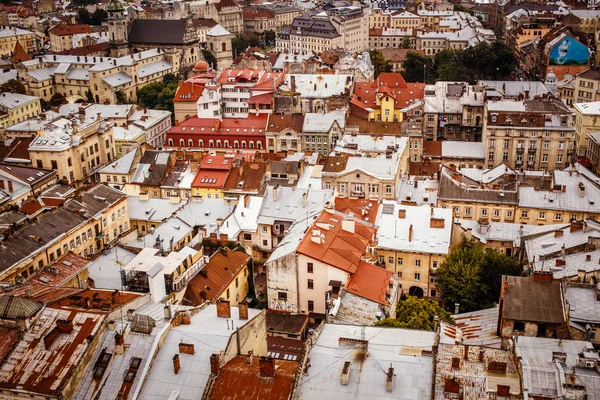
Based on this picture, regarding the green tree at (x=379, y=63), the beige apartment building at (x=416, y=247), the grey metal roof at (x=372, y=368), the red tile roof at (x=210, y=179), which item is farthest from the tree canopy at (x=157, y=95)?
the grey metal roof at (x=372, y=368)

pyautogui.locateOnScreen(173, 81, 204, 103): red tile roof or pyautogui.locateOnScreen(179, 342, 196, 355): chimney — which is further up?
pyautogui.locateOnScreen(179, 342, 196, 355): chimney

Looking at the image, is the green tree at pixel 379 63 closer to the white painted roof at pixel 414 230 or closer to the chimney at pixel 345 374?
the white painted roof at pixel 414 230

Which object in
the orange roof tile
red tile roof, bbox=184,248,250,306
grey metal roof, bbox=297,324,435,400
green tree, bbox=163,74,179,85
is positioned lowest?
green tree, bbox=163,74,179,85

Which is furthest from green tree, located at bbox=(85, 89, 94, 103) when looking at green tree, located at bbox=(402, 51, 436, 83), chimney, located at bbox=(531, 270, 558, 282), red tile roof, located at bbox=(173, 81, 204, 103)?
chimney, located at bbox=(531, 270, 558, 282)

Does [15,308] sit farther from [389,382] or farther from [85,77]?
[85,77]

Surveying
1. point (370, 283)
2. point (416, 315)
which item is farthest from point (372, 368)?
point (370, 283)

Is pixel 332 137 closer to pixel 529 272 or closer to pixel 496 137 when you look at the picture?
pixel 496 137

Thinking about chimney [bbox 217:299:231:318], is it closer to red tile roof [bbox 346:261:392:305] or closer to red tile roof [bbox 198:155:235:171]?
red tile roof [bbox 346:261:392:305]

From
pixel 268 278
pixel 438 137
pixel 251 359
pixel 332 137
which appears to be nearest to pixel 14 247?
pixel 268 278
